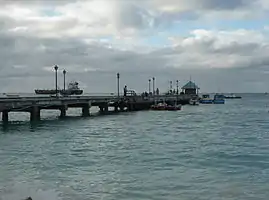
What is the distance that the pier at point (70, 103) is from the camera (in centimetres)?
6912

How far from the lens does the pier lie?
69.1m

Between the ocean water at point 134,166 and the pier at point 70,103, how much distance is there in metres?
16.7

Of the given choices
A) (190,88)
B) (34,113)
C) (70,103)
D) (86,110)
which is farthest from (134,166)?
(190,88)

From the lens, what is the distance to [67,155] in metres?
36.9

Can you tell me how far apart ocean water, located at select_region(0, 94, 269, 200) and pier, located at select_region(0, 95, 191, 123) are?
16739 mm

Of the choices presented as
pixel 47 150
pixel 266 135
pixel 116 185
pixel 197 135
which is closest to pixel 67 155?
pixel 47 150

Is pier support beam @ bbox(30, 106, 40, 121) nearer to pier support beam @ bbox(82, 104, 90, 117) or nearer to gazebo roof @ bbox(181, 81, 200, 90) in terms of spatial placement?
pier support beam @ bbox(82, 104, 90, 117)

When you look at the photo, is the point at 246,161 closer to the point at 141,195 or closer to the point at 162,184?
the point at 162,184

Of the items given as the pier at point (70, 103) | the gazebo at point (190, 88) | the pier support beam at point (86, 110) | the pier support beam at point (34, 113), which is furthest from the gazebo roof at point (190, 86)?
the pier support beam at point (34, 113)

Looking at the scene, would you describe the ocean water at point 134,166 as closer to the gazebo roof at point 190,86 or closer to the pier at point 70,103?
the pier at point 70,103

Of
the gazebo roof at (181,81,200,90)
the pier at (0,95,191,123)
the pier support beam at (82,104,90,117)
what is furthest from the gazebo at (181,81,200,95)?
the pier support beam at (82,104,90,117)

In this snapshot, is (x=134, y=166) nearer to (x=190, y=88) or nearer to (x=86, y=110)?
(x=86, y=110)

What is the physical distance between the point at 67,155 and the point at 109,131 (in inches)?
865

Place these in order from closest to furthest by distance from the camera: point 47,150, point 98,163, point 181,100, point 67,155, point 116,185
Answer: point 116,185
point 98,163
point 67,155
point 47,150
point 181,100
